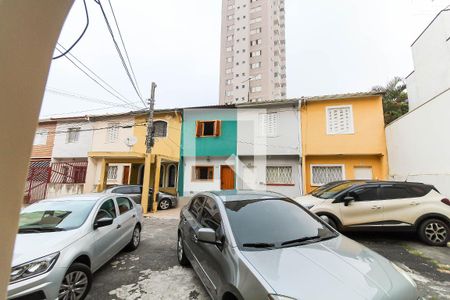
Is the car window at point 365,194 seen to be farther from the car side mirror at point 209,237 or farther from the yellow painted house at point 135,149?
the yellow painted house at point 135,149

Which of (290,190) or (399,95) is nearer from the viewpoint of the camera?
(290,190)

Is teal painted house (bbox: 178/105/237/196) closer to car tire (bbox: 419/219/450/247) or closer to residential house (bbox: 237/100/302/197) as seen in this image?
residential house (bbox: 237/100/302/197)

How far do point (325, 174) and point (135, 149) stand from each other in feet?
37.4

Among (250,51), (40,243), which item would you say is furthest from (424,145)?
(250,51)

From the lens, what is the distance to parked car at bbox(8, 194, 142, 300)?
2.66 m

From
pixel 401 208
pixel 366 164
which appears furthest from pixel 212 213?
pixel 366 164

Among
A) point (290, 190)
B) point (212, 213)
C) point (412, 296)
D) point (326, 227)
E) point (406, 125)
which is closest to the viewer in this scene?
point (412, 296)

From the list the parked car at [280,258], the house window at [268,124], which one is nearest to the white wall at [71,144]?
the house window at [268,124]

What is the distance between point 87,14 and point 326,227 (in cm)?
373

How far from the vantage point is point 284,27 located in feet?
198

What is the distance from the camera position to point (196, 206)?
4.45m

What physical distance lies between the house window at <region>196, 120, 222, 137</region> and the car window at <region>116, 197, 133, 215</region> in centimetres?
845

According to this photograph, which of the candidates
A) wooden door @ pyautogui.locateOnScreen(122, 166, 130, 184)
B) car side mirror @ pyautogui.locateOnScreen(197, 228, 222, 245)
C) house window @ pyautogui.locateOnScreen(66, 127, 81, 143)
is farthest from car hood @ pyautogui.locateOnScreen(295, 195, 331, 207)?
house window @ pyautogui.locateOnScreen(66, 127, 81, 143)

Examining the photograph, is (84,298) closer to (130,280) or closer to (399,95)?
(130,280)
